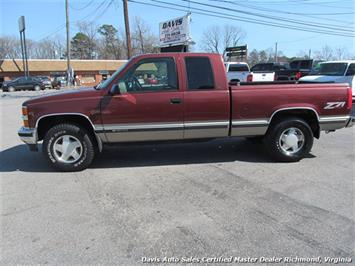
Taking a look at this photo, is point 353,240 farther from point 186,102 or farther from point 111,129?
point 111,129

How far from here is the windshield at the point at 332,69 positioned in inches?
497

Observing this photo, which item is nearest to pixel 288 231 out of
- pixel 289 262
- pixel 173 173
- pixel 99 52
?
pixel 289 262

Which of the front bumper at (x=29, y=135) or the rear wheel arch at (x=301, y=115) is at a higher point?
the rear wheel arch at (x=301, y=115)

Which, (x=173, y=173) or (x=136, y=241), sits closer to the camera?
(x=136, y=241)

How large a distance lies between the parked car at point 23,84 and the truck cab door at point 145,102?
34925mm

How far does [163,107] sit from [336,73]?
10.7m

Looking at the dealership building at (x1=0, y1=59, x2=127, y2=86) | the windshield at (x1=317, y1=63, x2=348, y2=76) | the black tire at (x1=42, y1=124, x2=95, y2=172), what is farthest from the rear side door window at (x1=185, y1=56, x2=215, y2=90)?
the dealership building at (x1=0, y1=59, x2=127, y2=86)

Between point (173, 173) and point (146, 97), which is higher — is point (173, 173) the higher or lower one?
the lower one

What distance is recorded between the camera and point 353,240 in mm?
3006

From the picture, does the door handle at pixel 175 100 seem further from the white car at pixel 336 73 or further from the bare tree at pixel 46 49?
the bare tree at pixel 46 49

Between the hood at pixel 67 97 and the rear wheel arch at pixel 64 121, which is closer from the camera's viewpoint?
the hood at pixel 67 97

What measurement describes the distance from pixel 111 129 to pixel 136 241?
2371mm

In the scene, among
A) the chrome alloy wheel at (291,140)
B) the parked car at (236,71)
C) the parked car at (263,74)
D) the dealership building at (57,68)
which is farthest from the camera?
the dealership building at (57,68)

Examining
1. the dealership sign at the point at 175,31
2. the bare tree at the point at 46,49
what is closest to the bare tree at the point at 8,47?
the bare tree at the point at 46,49
